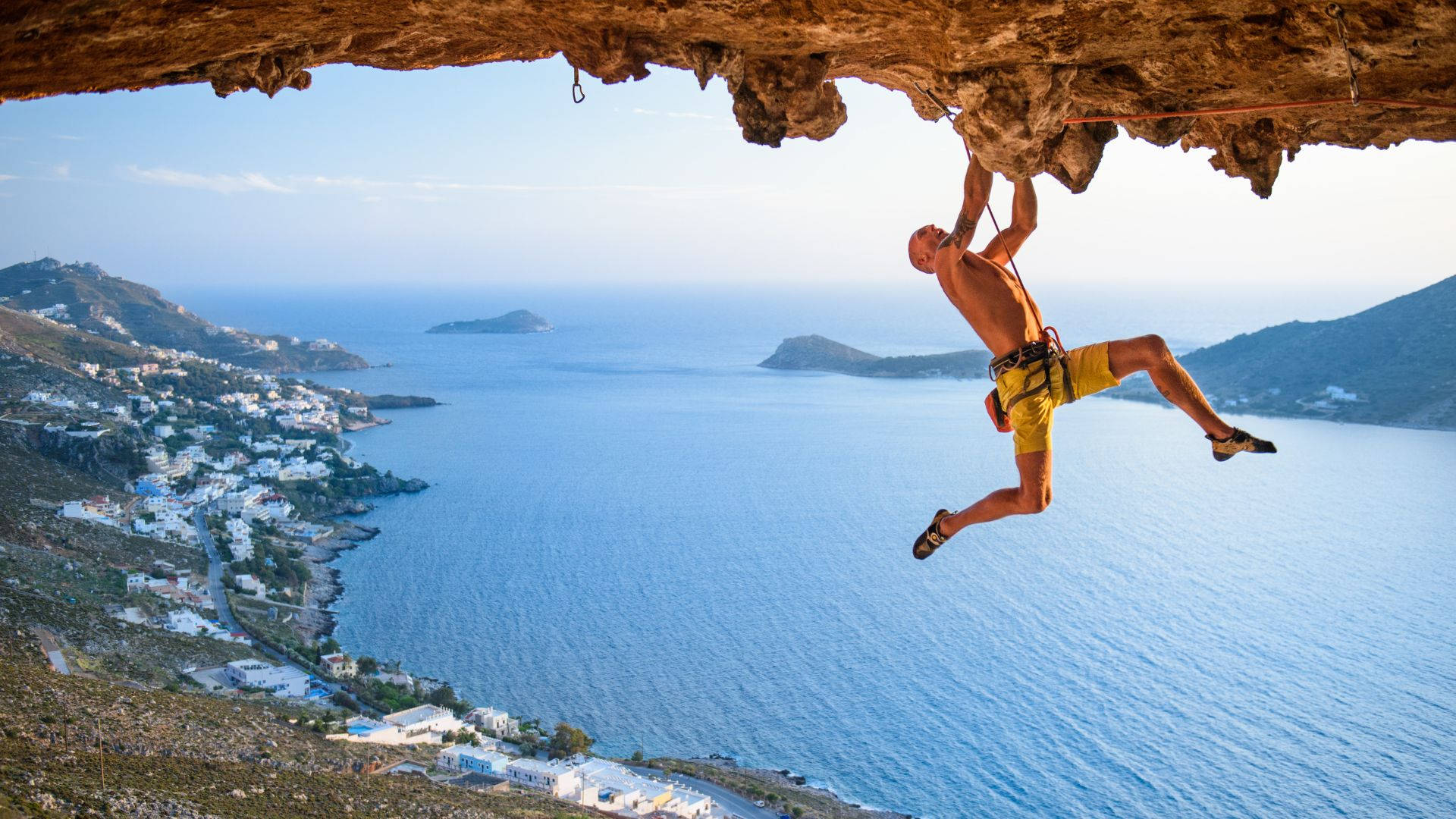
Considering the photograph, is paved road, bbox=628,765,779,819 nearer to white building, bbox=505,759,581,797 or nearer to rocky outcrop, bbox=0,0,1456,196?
white building, bbox=505,759,581,797

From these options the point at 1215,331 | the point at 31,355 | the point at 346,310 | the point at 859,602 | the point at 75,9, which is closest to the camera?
the point at 75,9

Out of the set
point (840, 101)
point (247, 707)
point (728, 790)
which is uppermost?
point (840, 101)

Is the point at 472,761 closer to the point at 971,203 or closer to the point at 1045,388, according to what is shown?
the point at 1045,388

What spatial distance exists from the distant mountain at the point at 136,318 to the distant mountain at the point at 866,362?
31330mm

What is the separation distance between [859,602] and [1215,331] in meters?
76.2

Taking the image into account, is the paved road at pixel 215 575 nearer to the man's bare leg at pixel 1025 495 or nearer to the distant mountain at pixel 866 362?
the man's bare leg at pixel 1025 495

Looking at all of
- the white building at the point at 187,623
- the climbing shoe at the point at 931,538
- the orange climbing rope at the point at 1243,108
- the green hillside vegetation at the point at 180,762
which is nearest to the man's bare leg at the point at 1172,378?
the orange climbing rope at the point at 1243,108

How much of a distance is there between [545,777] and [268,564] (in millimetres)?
15371

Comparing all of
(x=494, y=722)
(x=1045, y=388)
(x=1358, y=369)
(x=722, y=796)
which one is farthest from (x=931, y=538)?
(x=1358, y=369)

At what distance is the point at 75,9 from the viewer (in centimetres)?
235

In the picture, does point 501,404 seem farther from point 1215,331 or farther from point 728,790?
point 1215,331

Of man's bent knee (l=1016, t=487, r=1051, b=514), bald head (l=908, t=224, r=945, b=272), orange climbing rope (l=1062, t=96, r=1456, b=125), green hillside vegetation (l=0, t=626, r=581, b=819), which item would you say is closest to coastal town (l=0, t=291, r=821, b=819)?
green hillside vegetation (l=0, t=626, r=581, b=819)

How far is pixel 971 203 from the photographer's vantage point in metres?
3.73

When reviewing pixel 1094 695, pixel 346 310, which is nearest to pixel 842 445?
pixel 1094 695
